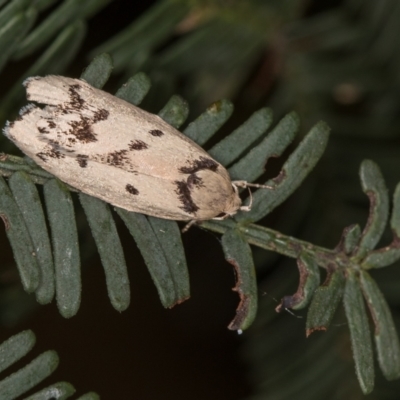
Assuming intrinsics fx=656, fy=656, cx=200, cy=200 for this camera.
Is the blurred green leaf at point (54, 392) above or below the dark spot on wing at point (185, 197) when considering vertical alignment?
below

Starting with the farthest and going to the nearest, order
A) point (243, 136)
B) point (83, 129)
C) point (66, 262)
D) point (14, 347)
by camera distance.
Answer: point (83, 129), point (243, 136), point (66, 262), point (14, 347)

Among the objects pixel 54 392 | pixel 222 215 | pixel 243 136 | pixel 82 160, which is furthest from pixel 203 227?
pixel 54 392

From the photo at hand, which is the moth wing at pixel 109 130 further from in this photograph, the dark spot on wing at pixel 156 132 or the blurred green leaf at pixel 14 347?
the blurred green leaf at pixel 14 347

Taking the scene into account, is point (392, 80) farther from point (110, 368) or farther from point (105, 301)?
point (110, 368)

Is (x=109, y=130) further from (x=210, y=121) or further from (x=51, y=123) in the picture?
(x=210, y=121)

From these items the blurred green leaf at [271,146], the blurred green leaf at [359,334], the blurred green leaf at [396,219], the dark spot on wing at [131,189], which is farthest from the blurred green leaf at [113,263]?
the blurred green leaf at [396,219]

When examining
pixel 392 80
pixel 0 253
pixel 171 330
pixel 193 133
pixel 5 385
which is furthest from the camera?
pixel 171 330

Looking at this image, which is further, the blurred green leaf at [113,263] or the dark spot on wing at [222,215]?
the dark spot on wing at [222,215]

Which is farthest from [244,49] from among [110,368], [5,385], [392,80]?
[5,385]
